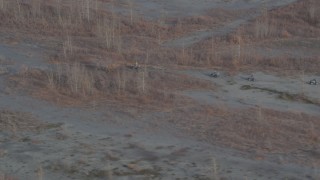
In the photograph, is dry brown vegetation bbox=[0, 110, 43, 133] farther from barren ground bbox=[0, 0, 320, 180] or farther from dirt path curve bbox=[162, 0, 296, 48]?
dirt path curve bbox=[162, 0, 296, 48]

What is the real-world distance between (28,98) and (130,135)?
5.14m

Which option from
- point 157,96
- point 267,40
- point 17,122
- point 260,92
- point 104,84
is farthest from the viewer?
point 267,40

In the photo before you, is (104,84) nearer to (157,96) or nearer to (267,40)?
(157,96)

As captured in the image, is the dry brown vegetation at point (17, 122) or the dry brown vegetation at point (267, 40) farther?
the dry brown vegetation at point (267, 40)

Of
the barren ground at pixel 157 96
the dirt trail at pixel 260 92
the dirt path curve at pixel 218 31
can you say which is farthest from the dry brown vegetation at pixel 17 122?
the dirt path curve at pixel 218 31

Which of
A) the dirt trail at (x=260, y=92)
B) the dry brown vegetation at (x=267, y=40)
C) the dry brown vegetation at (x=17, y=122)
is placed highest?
the dry brown vegetation at (x=267, y=40)

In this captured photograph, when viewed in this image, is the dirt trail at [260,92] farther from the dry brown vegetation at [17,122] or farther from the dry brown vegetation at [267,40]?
the dry brown vegetation at [17,122]

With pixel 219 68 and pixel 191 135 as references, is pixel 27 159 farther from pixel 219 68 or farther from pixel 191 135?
pixel 219 68

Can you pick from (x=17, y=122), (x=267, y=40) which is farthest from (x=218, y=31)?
(x=17, y=122)

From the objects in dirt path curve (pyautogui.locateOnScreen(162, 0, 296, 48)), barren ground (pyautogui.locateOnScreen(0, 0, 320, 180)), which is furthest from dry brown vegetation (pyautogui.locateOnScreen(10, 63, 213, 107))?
dirt path curve (pyautogui.locateOnScreen(162, 0, 296, 48))

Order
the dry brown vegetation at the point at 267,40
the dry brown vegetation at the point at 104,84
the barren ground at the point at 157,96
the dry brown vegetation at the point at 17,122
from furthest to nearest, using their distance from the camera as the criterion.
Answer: the dry brown vegetation at the point at 267,40, the dry brown vegetation at the point at 104,84, the dry brown vegetation at the point at 17,122, the barren ground at the point at 157,96

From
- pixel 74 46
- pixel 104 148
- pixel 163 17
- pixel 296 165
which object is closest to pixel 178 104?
pixel 104 148

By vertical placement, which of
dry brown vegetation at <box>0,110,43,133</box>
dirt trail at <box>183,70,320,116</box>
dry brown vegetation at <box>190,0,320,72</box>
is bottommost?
dry brown vegetation at <box>0,110,43,133</box>

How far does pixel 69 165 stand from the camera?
15.8 meters
